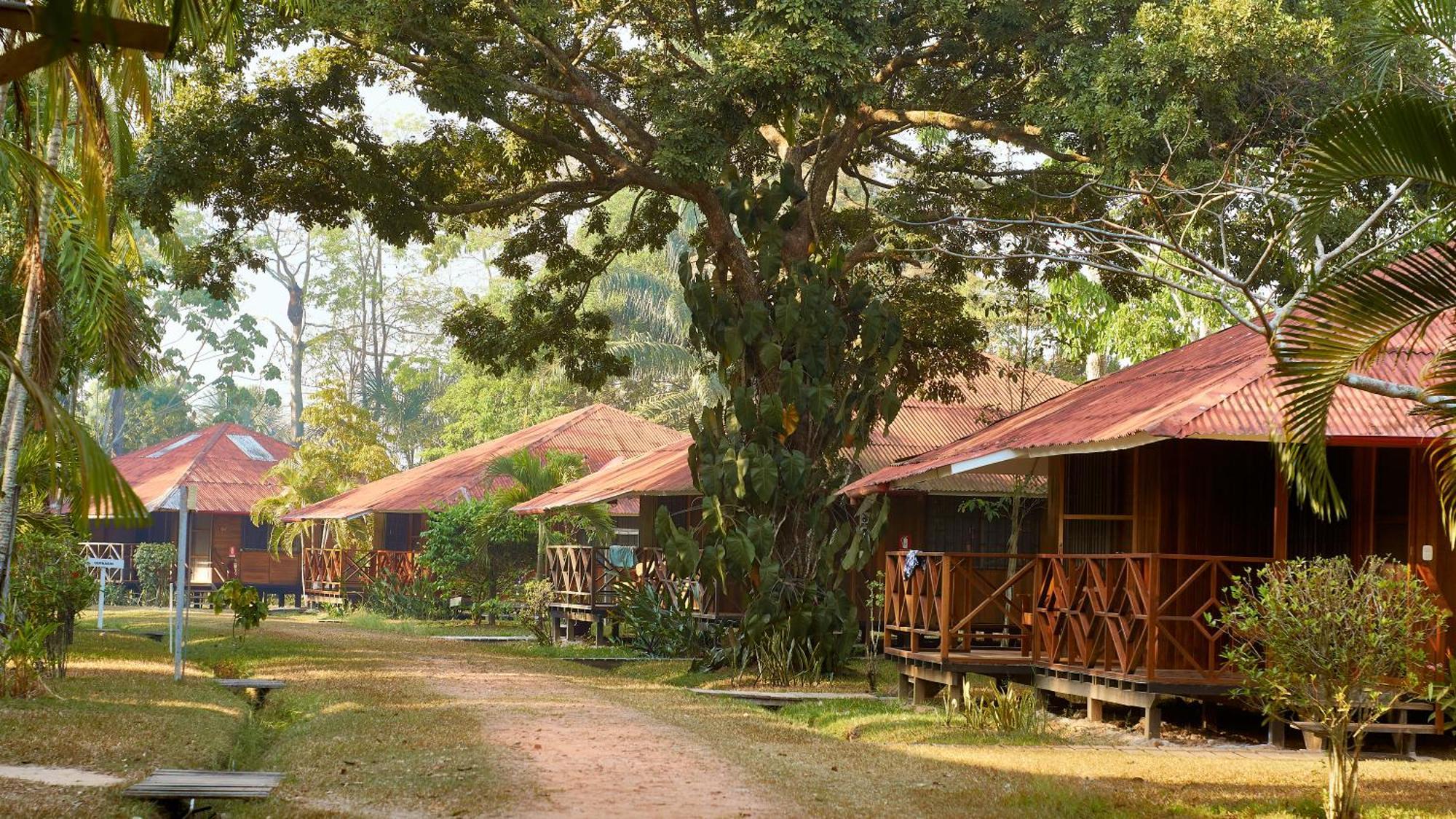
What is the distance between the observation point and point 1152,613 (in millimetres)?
12508

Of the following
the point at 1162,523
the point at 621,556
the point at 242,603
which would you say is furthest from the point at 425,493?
the point at 1162,523

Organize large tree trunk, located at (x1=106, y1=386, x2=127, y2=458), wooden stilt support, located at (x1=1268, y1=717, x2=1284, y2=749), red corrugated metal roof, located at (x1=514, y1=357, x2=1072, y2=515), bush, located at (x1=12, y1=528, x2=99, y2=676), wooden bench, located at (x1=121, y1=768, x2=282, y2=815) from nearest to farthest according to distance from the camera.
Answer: wooden bench, located at (x1=121, y1=768, x2=282, y2=815) < wooden stilt support, located at (x1=1268, y1=717, x2=1284, y2=749) < bush, located at (x1=12, y1=528, x2=99, y2=676) < red corrugated metal roof, located at (x1=514, y1=357, x2=1072, y2=515) < large tree trunk, located at (x1=106, y1=386, x2=127, y2=458)

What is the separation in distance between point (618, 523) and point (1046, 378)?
38.7 ft

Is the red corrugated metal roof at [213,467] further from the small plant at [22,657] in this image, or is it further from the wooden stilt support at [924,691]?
the wooden stilt support at [924,691]

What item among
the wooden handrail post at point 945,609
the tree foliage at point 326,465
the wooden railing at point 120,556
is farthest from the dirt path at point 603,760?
the wooden railing at point 120,556

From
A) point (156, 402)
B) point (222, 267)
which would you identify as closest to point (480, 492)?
point (222, 267)

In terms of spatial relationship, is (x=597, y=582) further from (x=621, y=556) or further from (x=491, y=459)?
(x=491, y=459)

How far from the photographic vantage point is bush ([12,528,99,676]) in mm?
14570

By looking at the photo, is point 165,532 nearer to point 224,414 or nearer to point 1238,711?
point 224,414

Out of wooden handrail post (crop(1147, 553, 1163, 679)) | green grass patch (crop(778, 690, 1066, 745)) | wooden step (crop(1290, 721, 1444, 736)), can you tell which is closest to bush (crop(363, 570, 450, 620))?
green grass patch (crop(778, 690, 1066, 745))

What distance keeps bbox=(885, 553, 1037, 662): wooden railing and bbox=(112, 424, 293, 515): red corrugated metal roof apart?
93.4 ft

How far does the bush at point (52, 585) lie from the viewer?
14.6 m

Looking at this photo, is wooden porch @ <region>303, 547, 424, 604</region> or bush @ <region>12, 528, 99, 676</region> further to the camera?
wooden porch @ <region>303, 547, 424, 604</region>

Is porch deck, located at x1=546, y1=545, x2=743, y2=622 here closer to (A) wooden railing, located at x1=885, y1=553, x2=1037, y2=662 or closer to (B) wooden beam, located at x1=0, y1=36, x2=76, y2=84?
(A) wooden railing, located at x1=885, y1=553, x2=1037, y2=662
